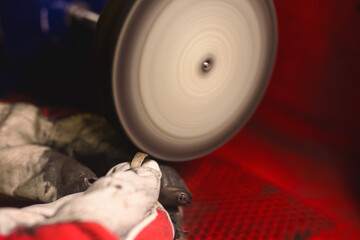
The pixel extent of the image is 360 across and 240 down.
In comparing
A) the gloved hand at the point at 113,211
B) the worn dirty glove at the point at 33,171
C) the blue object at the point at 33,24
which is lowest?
the worn dirty glove at the point at 33,171

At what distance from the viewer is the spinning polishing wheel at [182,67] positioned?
0.74m

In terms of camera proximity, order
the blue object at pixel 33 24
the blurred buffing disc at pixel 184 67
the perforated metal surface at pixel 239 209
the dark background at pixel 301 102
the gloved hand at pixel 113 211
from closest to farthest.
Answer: the gloved hand at pixel 113 211 < the blurred buffing disc at pixel 184 67 < the perforated metal surface at pixel 239 209 < the dark background at pixel 301 102 < the blue object at pixel 33 24

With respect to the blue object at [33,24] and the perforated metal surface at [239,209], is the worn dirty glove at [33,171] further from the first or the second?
the blue object at [33,24]

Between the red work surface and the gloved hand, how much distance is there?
24 centimetres

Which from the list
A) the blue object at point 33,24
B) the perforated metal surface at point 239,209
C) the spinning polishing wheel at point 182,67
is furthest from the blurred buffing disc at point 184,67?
the blue object at point 33,24

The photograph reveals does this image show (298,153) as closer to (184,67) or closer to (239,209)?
(239,209)

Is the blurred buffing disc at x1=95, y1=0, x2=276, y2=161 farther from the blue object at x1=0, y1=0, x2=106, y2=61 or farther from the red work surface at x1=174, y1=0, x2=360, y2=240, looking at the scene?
the blue object at x1=0, y1=0, x2=106, y2=61

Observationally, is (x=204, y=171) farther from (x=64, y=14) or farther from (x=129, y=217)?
(x=64, y=14)

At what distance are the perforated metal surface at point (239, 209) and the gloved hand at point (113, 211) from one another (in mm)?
229

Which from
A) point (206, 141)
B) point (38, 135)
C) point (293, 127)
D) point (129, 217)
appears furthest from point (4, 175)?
point (293, 127)

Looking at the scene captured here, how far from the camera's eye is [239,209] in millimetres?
947

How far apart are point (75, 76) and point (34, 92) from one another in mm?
155

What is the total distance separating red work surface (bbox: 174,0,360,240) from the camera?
917mm

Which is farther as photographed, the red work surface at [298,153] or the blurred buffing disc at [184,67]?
the red work surface at [298,153]
